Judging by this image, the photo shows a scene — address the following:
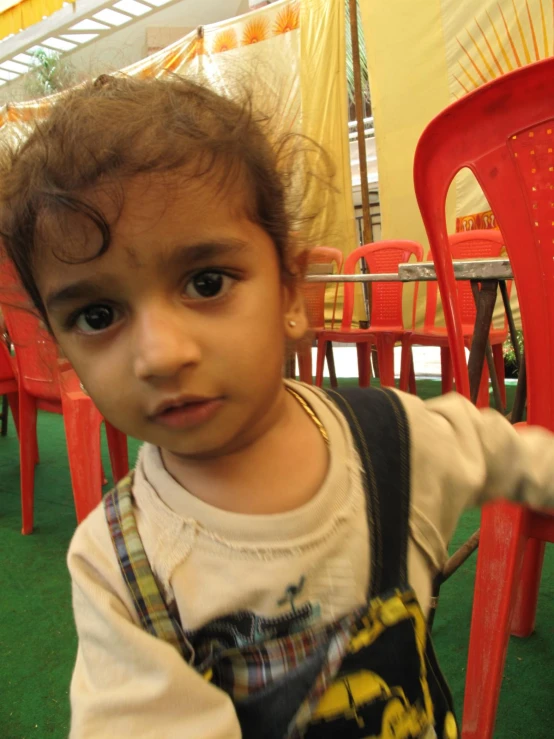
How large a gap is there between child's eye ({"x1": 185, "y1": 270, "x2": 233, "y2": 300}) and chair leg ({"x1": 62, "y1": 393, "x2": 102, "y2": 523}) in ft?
3.78

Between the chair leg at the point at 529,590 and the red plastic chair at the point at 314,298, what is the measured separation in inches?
24.0

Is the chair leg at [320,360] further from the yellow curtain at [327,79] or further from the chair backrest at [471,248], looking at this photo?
the yellow curtain at [327,79]

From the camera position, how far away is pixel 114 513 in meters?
0.57

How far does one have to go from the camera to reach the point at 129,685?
1.60ft

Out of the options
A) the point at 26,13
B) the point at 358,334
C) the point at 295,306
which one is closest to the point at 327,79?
the point at 358,334

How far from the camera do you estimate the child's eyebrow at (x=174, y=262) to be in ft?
1.69

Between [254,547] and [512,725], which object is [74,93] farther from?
[512,725]

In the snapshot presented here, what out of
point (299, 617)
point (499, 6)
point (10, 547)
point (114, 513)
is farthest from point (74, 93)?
point (499, 6)

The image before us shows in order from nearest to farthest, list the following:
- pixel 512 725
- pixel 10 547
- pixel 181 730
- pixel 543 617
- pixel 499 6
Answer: pixel 181 730 → pixel 512 725 → pixel 543 617 → pixel 10 547 → pixel 499 6

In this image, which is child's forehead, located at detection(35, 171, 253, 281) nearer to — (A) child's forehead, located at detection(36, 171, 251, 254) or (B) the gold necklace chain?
(A) child's forehead, located at detection(36, 171, 251, 254)

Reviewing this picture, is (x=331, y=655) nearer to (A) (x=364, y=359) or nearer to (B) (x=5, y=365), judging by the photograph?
(B) (x=5, y=365)

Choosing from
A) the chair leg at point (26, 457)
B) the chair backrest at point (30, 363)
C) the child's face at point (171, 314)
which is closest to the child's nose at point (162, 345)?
the child's face at point (171, 314)

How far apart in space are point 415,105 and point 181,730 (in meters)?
4.49

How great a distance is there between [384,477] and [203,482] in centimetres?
19
